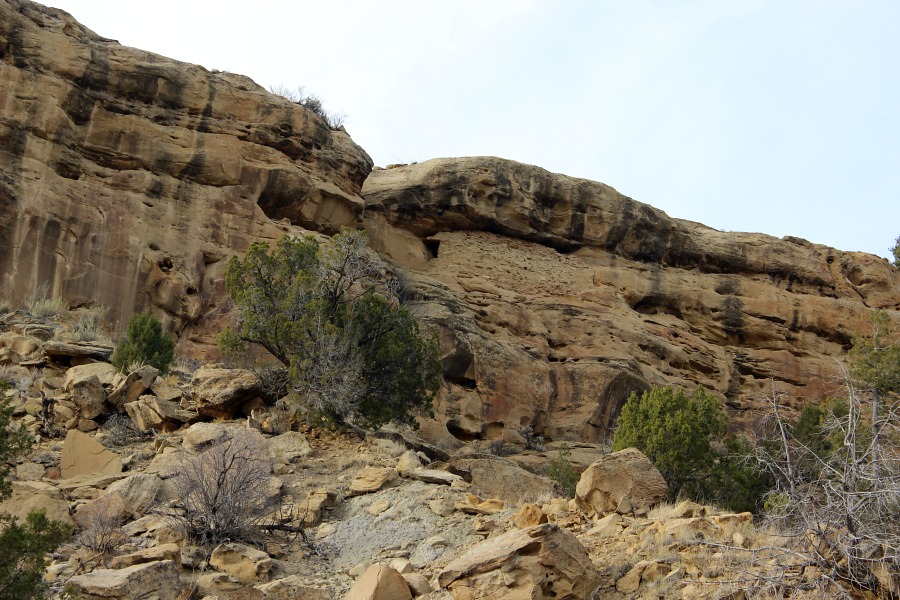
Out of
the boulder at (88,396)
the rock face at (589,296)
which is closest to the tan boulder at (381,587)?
the boulder at (88,396)

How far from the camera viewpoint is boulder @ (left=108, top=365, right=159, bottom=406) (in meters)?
15.0

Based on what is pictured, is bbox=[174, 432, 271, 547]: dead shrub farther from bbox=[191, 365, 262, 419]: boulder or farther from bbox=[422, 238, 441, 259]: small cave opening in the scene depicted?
bbox=[422, 238, 441, 259]: small cave opening

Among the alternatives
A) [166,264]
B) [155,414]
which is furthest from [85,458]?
[166,264]

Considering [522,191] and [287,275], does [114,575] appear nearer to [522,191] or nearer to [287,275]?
[287,275]

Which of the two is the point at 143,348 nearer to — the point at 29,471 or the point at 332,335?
the point at 332,335

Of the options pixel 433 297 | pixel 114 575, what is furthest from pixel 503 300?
pixel 114 575

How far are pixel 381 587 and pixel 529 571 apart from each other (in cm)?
130

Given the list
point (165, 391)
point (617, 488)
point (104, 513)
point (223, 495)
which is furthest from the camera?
point (165, 391)

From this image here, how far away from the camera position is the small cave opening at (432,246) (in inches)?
1168

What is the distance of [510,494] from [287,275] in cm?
658

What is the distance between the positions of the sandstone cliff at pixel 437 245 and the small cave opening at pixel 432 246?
0.08m

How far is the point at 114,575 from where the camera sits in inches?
327

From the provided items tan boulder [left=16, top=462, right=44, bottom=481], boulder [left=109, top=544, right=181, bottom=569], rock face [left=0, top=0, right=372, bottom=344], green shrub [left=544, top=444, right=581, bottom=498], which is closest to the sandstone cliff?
rock face [left=0, top=0, right=372, bottom=344]

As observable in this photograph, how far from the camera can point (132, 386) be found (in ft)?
49.9
